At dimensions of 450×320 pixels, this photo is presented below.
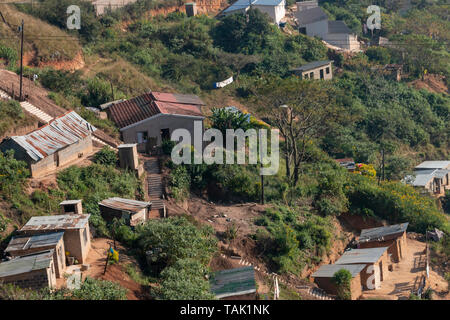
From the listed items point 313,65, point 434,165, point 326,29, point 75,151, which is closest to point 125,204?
point 75,151

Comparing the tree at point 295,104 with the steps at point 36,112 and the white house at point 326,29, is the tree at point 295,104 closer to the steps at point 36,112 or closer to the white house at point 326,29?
the steps at point 36,112

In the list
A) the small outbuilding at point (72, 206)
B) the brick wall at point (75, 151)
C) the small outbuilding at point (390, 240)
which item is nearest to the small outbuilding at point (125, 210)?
the small outbuilding at point (72, 206)

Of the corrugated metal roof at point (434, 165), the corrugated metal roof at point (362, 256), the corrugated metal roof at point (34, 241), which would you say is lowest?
the corrugated metal roof at point (434, 165)

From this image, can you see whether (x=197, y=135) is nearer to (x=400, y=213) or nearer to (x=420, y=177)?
(x=400, y=213)

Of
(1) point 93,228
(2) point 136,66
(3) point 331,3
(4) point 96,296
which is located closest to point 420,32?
(3) point 331,3

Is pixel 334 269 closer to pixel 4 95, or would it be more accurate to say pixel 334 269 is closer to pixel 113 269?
pixel 113 269

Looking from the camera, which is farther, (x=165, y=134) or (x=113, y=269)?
(x=165, y=134)
